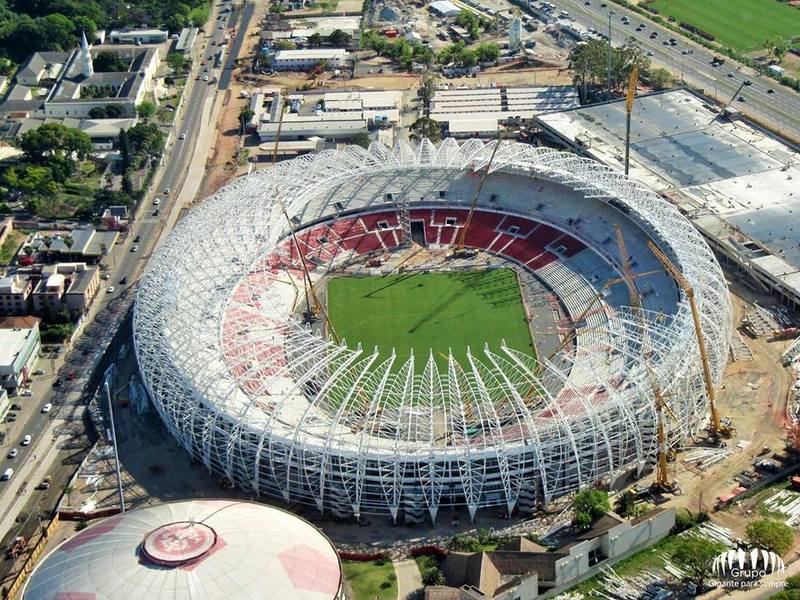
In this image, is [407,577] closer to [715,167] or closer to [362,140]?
[715,167]

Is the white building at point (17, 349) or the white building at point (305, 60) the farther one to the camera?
the white building at point (305, 60)

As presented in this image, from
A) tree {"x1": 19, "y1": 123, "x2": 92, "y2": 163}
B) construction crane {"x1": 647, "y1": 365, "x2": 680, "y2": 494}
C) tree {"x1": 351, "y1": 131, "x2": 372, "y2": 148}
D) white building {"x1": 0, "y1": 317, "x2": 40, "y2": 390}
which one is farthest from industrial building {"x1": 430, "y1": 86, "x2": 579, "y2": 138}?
construction crane {"x1": 647, "y1": 365, "x2": 680, "y2": 494}

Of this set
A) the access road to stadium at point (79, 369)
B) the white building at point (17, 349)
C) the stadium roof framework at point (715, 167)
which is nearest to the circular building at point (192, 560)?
the access road to stadium at point (79, 369)

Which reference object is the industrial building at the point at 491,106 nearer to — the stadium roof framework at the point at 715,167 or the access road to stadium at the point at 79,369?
the stadium roof framework at the point at 715,167

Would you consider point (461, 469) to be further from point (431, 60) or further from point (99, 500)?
point (431, 60)

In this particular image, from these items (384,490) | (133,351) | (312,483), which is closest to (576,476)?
(384,490)

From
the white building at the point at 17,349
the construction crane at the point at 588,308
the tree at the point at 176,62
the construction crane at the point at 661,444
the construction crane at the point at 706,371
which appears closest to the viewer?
the construction crane at the point at 661,444

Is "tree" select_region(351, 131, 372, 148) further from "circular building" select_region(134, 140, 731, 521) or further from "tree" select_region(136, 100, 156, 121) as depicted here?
"tree" select_region(136, 100, 156, 121)
